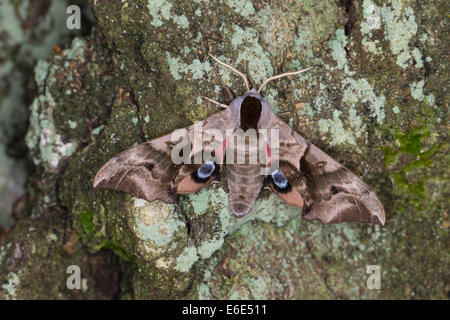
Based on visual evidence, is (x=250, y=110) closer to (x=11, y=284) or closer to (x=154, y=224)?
(x=154, y=224)

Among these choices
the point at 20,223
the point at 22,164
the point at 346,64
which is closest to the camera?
the point at 346,64

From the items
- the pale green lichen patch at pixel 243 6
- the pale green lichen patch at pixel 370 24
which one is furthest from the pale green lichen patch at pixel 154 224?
the pale green lichen patch at pixel 370 24

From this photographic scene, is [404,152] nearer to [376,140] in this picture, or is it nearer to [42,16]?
[376,140]

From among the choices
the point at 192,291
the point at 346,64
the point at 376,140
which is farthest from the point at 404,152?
the point at 192,291

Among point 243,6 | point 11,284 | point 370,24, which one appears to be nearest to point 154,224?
point 11,284

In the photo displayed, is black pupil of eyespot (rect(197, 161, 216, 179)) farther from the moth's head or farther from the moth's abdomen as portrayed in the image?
the moth's head

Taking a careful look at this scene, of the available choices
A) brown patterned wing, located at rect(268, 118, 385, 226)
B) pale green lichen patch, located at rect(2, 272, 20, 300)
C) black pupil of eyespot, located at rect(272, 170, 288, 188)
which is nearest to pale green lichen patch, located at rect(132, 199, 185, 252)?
black pupil of eyespot, located at rect(272, 170, 288, 188)

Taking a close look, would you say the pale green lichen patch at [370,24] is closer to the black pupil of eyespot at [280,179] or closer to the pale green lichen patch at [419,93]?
the pale green lichen patch at [419,93]
